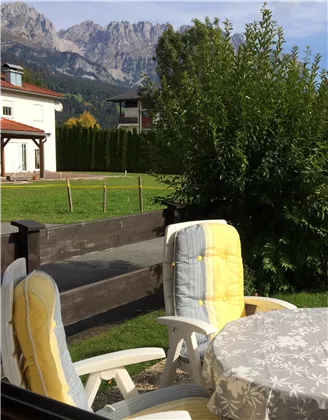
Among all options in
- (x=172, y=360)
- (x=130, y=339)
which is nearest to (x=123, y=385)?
(x=172, y=360)

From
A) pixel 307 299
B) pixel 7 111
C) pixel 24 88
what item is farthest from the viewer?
pixel 24 88

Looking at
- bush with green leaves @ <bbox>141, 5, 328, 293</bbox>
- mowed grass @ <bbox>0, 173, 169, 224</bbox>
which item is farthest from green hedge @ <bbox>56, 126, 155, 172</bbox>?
bush with green leaves @ <bbox>141, 5, 328, 293</bbox>

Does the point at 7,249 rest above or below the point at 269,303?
above

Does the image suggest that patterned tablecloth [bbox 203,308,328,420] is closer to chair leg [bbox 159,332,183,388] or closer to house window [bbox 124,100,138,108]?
chair leg [bbox 159,332,183,388]

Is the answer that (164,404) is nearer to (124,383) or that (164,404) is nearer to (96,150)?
(124,383)

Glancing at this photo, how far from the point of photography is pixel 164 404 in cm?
237

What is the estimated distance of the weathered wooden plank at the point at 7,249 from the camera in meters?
3.91

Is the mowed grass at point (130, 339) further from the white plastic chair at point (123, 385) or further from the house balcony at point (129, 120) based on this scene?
the house balcony at point (129, 120)

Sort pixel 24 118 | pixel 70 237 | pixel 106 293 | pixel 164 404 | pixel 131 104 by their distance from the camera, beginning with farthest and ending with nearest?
pixel 131 104 < pixel 24 118 < pixel 70 237 < pixel 106 293 < pixel 164 404

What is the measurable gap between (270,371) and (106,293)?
2.28m

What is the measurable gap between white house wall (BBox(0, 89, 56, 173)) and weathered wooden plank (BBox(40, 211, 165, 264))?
31.5 metres

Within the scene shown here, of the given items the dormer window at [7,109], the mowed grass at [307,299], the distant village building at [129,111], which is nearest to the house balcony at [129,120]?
the distant village building at [129,111]

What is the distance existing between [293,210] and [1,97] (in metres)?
33.3

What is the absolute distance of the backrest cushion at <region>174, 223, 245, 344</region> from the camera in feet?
11.9
